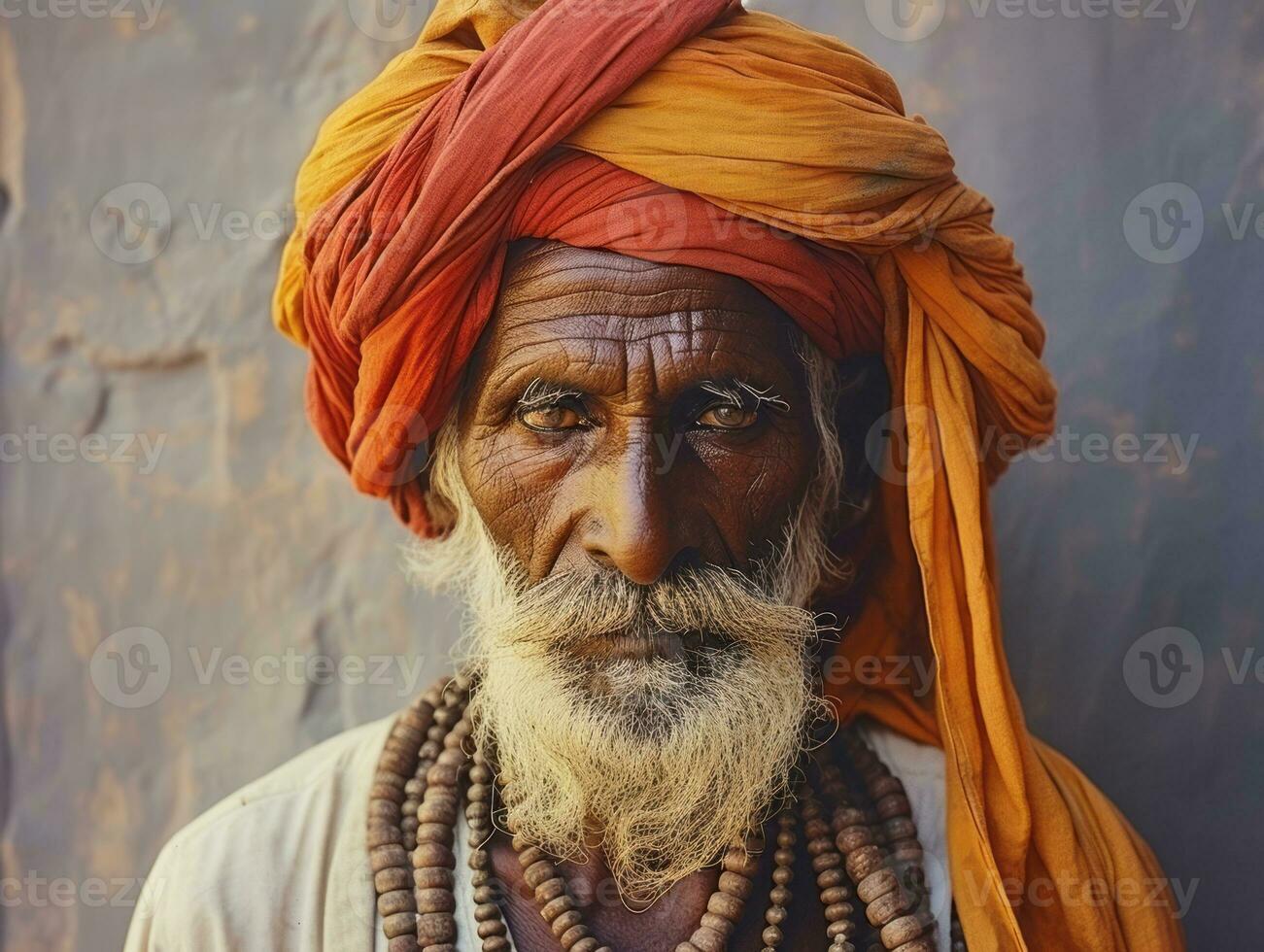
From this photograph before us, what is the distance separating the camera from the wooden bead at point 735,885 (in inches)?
66.8

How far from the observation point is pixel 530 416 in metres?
1.67

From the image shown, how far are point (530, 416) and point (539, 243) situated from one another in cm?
24

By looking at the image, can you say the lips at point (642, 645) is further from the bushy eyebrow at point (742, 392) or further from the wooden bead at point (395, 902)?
the wooden bead at point (395, 902)

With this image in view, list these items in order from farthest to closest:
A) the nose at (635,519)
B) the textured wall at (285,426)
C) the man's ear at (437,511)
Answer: the textured wall at (285,426) < the man's ear at (437,511) < the nose at (635,519)

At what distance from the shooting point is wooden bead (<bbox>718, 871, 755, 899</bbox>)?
170cm

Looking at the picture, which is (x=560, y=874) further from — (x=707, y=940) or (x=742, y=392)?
(x=742, y=392)

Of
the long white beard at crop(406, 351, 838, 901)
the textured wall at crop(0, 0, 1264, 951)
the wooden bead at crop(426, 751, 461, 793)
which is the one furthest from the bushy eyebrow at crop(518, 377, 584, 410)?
the textured wall at crop(0, 0, 1264, 951)

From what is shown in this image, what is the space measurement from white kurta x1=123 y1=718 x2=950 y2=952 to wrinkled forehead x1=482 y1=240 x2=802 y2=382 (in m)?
0.74

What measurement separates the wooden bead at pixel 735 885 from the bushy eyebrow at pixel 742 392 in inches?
26.5

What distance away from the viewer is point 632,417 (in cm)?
161

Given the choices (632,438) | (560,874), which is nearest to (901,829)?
(560,874)

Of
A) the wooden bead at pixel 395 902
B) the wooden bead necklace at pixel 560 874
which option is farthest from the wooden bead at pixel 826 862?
the wooden bead at pixel 395 902

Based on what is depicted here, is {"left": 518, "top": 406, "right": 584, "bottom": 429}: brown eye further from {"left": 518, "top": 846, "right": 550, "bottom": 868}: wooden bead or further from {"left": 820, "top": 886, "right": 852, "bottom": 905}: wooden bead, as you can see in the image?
{"left": 820, "top": 886, "right": 852, "bottom": 905}: wooden bead

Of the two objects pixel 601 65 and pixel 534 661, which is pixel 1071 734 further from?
pixel 601 65
